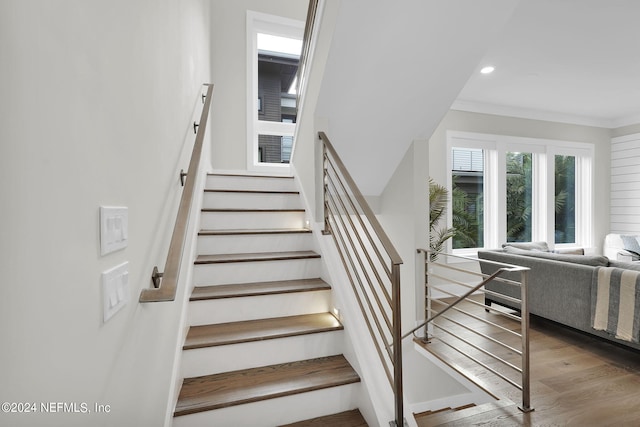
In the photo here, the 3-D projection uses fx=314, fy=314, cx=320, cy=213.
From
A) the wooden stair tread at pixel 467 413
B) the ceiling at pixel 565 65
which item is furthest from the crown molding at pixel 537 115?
the wooden stair tread at pixel 467 413

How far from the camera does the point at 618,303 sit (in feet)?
8.68

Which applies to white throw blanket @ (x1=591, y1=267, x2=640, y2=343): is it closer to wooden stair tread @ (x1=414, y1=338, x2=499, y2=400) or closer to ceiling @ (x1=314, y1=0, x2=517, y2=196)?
wooden stair tread @ (x1=414, y1=338, x2=499, y2=400)

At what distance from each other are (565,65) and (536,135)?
2.01 meters

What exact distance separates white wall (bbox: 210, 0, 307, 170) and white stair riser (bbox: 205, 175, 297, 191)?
3.74 feet

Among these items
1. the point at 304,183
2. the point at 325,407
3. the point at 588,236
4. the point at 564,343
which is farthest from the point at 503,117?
the point at 325,407

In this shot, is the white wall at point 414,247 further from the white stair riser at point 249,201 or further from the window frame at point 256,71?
the window frame at point 256,71

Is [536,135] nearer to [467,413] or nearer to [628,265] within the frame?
[628,265]

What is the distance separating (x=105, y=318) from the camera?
0.83 metres

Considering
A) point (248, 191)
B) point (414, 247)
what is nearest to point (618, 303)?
point (414, 247)

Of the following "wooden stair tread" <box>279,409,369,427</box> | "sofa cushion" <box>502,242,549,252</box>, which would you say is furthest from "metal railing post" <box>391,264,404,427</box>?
"sofa cushion" <box>502,242,549,252</box>

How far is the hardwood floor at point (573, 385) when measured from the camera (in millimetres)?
2002

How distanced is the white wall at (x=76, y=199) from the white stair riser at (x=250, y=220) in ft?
4.17

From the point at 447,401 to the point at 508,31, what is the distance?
374 centimetres

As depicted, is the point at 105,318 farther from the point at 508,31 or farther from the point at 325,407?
the point at 508,31
